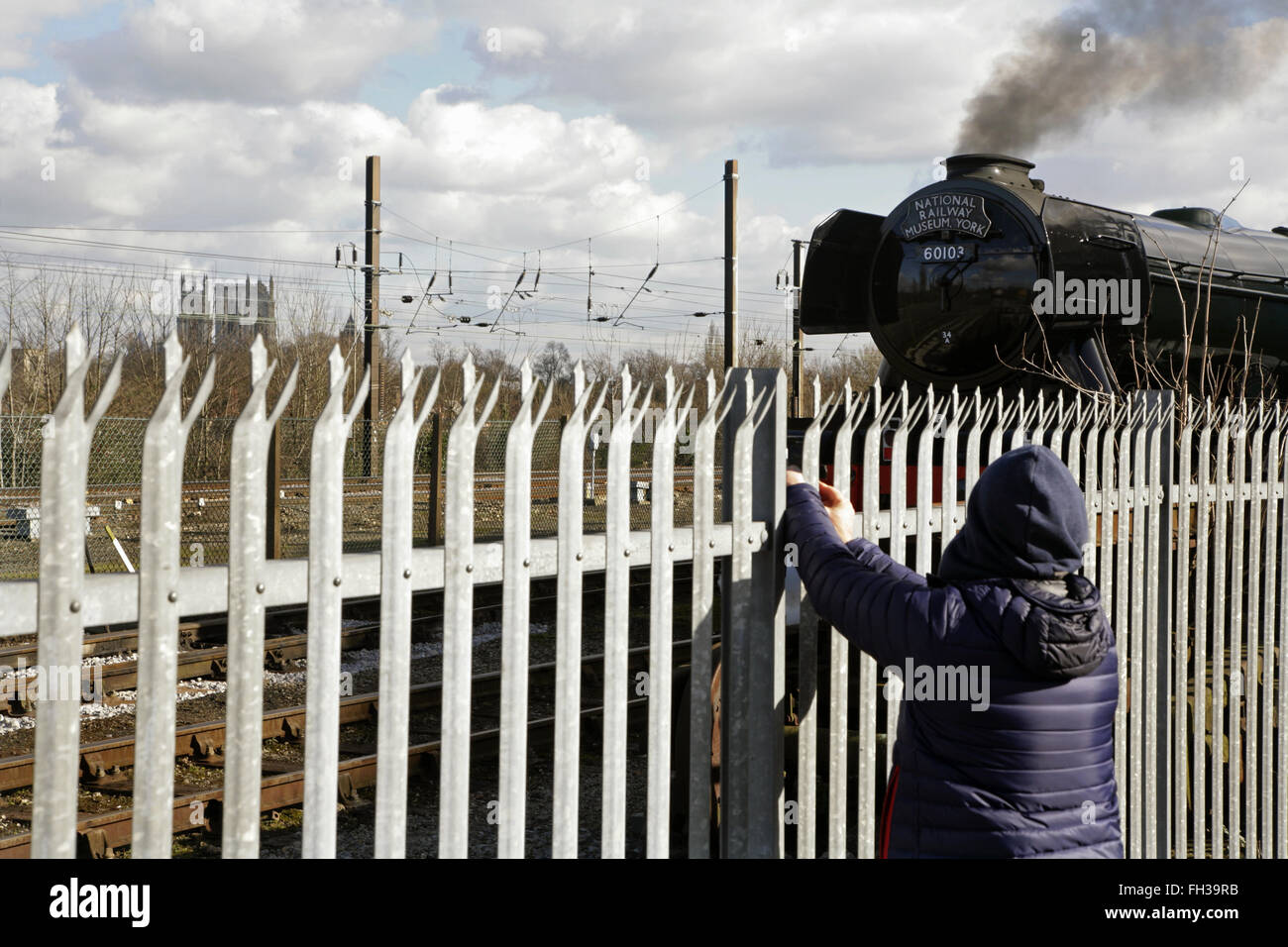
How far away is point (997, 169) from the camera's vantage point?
27.3 ft

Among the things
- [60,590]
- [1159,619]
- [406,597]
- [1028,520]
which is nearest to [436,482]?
[1159,619]

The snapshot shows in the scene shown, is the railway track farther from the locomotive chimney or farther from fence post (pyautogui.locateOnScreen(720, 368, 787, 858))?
the locomotive chimney

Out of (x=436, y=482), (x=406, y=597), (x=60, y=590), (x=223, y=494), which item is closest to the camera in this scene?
(x=60, y=590)

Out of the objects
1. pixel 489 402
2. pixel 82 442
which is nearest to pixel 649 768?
pixel 489 402

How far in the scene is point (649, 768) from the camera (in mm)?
2486

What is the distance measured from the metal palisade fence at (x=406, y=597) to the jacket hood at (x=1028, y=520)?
49cm

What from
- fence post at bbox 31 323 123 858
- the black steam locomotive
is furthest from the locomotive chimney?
fence post at bbox 31 323 123 858

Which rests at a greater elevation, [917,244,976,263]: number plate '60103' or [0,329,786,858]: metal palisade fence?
[917,244,976,263]: number plate '60103'

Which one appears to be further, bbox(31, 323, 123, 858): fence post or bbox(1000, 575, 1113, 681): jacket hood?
bbox(1000, 575, 1113, 681): jacket hood

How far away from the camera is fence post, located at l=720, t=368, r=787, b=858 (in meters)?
2.63

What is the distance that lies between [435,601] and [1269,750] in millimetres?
8473

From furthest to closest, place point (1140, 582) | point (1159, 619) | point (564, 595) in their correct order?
point (1159, 619)
point (1140, 582)
point (564, 595)

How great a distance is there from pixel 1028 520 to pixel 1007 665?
296 mm

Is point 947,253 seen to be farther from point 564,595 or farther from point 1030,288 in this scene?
point 564,595
